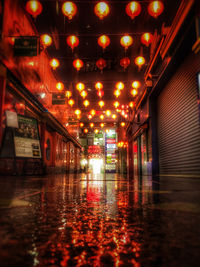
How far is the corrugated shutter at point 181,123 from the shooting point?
5996 millimetres

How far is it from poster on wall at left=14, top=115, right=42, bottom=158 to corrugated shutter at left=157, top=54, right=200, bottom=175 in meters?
5.26

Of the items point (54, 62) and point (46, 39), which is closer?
point (46, 39)

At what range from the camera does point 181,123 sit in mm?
7098

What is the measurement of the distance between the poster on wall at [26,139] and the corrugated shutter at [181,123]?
17.3 ft

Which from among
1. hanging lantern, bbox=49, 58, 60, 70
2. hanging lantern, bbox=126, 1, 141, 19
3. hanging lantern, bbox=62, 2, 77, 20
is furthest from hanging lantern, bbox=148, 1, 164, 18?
hanging lantern, bbox=49, 58, 60, 70

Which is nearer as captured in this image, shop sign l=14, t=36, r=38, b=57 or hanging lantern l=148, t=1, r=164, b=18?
hanging lantern l=148, t=1, r=164, b=18

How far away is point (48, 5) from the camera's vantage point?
8195 mm

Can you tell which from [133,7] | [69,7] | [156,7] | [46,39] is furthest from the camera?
[46,39]

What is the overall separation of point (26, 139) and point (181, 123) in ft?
18.4

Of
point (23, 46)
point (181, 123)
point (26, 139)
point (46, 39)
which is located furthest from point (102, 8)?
point (26, 139)

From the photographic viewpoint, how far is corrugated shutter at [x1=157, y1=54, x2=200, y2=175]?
19.7 feet

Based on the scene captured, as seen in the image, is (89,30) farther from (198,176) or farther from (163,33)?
(198,176)

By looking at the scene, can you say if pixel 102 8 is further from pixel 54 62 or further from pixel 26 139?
pixel 26 139

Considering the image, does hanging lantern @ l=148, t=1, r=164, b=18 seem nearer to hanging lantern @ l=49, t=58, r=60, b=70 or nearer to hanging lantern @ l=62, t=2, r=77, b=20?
hanging lantern @ l=62, t=2, r=77, b=20
